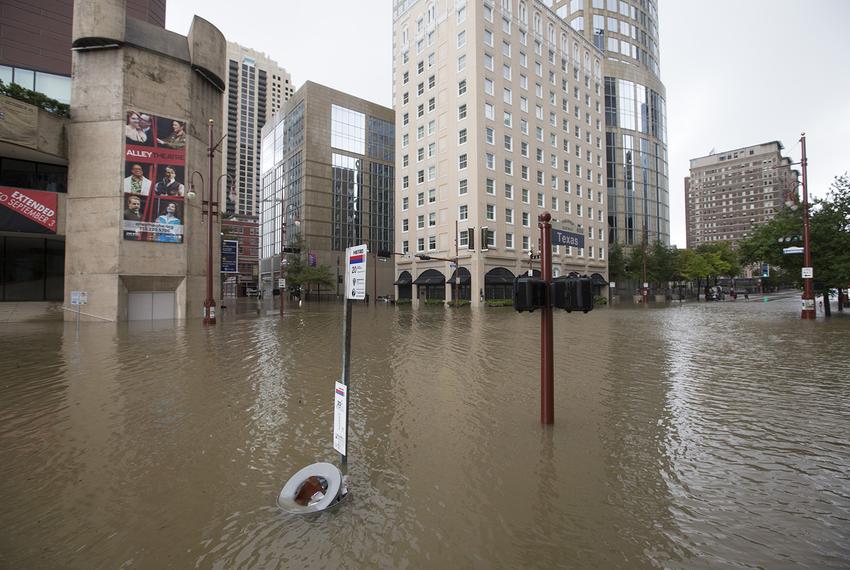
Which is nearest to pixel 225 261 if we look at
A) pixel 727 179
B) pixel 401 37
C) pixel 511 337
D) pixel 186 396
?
pixel 511 337

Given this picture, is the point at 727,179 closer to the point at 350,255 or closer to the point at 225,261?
the point at 225,261

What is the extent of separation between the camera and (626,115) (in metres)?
71.5

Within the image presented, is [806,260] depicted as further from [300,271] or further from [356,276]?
[300,271]

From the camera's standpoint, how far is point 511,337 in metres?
15.9

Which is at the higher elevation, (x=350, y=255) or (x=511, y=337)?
(x=350, y=255)

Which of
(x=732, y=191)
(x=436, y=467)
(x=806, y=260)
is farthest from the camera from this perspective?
(x=732, y=191)

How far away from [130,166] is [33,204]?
5.42 meters

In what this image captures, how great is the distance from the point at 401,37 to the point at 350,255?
2410 inches

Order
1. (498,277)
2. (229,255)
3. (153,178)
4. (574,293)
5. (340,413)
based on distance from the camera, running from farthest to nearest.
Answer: (498,277), (229,255), (153,178), (574,293), (340,413)

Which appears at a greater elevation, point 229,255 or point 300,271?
point 300,271

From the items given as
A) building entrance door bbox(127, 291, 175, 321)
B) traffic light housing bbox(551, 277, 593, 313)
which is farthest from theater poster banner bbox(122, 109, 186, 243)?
traffic light housing bbox(551, 277, 593, 313)

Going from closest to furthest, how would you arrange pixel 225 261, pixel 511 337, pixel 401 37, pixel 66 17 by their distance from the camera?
pixel 511 337 < pixel 225 261 < pixel 66 17 < pixel 401 37

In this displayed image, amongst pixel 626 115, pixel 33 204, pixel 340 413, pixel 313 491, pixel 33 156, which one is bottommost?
pixel 313 491

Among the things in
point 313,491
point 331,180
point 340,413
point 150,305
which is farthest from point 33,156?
point 331,180
